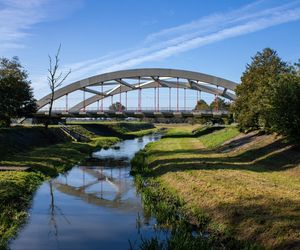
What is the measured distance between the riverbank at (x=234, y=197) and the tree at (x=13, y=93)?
32.4m

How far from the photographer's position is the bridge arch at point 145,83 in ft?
357

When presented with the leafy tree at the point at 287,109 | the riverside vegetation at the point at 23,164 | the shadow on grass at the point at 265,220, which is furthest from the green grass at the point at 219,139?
the shadow on grass at the point at 265,220

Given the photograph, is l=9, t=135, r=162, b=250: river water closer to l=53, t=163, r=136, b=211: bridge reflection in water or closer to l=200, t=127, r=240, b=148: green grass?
l=53, t=163, r=136, b=211: bridge reflection in water

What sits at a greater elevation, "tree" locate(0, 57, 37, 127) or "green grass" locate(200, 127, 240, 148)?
"tree" locate(0, 57, 37, 127)

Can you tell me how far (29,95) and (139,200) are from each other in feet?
155

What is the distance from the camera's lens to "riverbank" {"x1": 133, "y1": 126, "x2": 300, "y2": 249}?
14.1m

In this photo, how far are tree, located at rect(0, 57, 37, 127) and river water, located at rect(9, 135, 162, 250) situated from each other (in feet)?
105

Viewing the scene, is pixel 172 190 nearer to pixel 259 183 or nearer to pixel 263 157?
pixel 259 183

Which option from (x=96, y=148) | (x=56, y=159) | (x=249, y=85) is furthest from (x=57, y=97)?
(x=56, y=159)

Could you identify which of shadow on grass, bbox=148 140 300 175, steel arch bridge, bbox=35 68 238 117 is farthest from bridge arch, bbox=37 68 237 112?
shadow on grass, bbox=148 140 300 175

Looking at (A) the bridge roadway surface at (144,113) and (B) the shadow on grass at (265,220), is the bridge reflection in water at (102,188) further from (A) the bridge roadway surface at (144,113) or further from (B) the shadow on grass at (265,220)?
(A) the bridge roadway surface at (144,113)

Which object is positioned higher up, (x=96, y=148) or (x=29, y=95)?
(x=29, y=95)

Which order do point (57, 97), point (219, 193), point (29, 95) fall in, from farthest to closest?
1. point (57, 97)
2. point (29, 95)
3. point (219, 193)

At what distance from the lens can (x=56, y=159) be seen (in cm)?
3862
